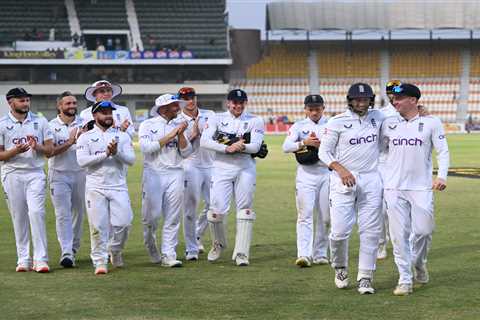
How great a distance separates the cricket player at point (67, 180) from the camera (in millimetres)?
12508

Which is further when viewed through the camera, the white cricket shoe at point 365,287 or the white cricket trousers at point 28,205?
the white cricket trousers at point 28,205

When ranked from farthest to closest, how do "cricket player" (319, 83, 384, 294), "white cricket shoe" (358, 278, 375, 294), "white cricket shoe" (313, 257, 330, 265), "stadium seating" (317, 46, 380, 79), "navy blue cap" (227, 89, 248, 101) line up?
1. "stadium seating" (317, 46, 380, 79)
2. "navy blue cap" (227, 89, 248, 101)
3. "white cricket shoe" (313, 257, 330, 265)
4. "cricket player" (319, 83, 384, 294)
5. "white cricket shoe" (358, 278, 375, 294)

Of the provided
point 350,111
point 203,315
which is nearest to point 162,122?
point 350,111

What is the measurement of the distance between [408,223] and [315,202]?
8.43ft

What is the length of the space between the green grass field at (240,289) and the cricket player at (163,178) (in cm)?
42

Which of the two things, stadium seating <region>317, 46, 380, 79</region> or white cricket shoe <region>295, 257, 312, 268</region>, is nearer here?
white cricket shoe <region>295, 257, 312, 268</region>

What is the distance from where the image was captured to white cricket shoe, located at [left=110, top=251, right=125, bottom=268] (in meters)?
12.2

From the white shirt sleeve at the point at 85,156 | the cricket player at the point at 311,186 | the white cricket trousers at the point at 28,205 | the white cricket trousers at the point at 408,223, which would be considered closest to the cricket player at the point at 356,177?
the white cricket trousers at the point at 408,223

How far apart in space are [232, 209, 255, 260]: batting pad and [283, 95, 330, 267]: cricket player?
0.61 m

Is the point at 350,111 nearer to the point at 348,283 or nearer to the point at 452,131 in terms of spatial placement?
the point at 348,283

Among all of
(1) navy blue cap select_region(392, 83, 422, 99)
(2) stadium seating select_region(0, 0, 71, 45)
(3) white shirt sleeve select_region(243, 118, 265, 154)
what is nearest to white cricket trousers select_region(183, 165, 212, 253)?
(3) white shirt sleeve select_region(243, 118, 265, 154)

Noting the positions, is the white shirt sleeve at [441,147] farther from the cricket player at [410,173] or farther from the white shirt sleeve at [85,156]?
the white shirt sleeve at [85,156]

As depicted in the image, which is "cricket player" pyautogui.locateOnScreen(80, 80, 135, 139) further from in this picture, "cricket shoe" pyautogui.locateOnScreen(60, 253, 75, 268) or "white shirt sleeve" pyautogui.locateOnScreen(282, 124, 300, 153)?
"white shirt sleeve" pyautogui.locateOnScreen(282, 124, 300, 153)

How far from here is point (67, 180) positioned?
41.9 feet
